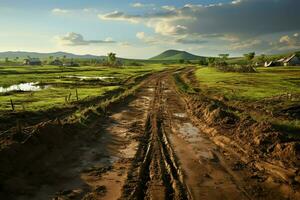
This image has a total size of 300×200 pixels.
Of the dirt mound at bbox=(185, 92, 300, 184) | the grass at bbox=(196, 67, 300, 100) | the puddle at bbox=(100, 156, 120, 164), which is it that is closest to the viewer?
the dirt mound at bbox=(185, 92, 300, 184)

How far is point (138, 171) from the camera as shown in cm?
1382

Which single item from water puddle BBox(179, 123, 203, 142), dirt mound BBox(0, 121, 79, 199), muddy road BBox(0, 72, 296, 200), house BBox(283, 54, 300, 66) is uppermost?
house BBox(283, 54, 300, 66)

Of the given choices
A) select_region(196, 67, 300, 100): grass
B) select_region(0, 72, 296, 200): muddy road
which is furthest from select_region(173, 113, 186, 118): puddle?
select_region(196, 67, 300, 100): grass

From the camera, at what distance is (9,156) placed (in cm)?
1393

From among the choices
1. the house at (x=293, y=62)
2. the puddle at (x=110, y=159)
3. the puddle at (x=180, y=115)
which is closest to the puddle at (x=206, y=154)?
the puddle at (x=110, y=159)

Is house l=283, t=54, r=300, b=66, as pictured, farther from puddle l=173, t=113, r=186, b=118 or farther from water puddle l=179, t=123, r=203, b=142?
water puddle l=179, t=123, r=203, b=142

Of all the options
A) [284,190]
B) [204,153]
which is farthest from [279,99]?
[284,190]

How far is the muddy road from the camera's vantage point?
1177 cm

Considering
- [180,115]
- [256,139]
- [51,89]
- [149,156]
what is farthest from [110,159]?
[51,89]

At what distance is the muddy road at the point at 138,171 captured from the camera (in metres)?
11.8

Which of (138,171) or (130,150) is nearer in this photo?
(138,171)

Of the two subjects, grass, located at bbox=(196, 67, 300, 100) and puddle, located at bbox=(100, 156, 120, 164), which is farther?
grass, located at bbox=(196, 67, 300, 100)

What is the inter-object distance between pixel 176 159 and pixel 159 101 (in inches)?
754

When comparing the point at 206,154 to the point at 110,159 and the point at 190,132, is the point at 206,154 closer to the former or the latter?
the point at 110,159
